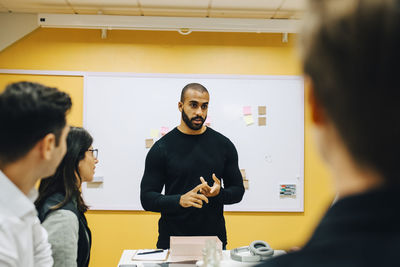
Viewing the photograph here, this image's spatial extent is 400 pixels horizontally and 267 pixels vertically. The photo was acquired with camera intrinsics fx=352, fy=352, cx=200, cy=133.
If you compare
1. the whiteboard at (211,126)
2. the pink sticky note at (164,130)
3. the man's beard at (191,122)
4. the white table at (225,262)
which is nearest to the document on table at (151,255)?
the white table at (225,262)

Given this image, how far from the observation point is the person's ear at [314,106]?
374mm

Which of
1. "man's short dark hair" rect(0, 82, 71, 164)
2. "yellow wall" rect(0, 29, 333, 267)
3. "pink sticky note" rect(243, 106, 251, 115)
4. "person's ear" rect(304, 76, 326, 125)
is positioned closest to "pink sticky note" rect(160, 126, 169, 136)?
"yellow wall" rect(0, 29, 333, 267)

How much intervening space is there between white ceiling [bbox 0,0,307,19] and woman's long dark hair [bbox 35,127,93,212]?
2013mm

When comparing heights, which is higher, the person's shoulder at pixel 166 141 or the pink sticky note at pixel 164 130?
the pink sticky note at pixel 164 130

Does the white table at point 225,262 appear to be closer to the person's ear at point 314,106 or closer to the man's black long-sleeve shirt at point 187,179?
the man's black long-sleeve shirt at point 187,179

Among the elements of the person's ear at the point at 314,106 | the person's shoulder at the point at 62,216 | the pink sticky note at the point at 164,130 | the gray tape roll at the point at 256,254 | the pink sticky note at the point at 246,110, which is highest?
the pink sticky note at the point at 246,110

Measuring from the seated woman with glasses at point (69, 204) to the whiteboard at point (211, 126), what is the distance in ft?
5.63

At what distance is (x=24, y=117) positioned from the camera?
0.95 metres

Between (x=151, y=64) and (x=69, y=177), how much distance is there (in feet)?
7.27

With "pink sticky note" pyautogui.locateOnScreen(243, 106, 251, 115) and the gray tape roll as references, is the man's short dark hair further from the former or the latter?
"pink sticky note" pyautogui.locateOnScreen(243, 106, 251, 115)

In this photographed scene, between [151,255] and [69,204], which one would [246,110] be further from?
[69,204]

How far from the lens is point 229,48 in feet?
11.9

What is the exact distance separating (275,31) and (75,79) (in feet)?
6.81

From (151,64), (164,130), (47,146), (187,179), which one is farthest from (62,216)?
(151,64)
